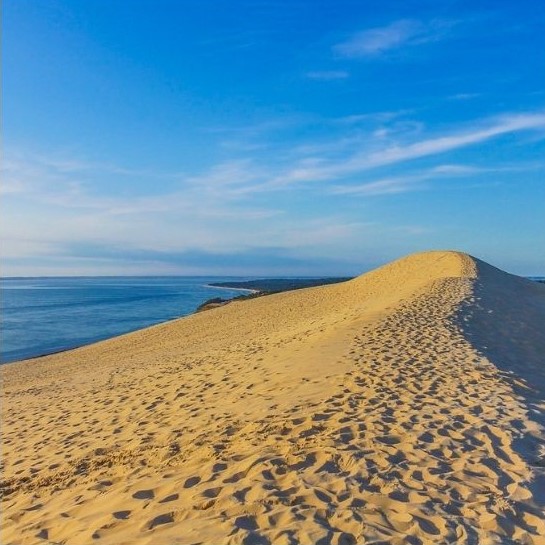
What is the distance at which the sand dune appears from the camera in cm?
491

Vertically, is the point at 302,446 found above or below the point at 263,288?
above

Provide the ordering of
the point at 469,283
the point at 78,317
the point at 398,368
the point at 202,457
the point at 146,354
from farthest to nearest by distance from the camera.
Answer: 1. the point at 78,317
2. the point at 469,283
3. the point at 146,354
4. the point at 398,368
5. the point at 202,457

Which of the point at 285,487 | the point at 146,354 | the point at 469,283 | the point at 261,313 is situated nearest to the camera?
the point at 285,487

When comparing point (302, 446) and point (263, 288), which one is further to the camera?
point (263, 288)

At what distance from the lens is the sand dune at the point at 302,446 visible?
491cm

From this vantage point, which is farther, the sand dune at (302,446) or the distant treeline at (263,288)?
the distant treeline at (263,288)

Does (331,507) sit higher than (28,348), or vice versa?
(331,507)

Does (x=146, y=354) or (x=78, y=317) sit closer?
(x=146, y=354)

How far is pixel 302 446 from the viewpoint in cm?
666

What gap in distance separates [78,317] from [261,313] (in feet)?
96.4

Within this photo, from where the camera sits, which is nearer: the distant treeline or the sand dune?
the sand dune

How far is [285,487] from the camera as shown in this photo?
18.1 ft

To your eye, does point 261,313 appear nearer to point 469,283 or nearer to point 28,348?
point 469,283

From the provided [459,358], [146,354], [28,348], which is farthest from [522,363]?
[28,348]
